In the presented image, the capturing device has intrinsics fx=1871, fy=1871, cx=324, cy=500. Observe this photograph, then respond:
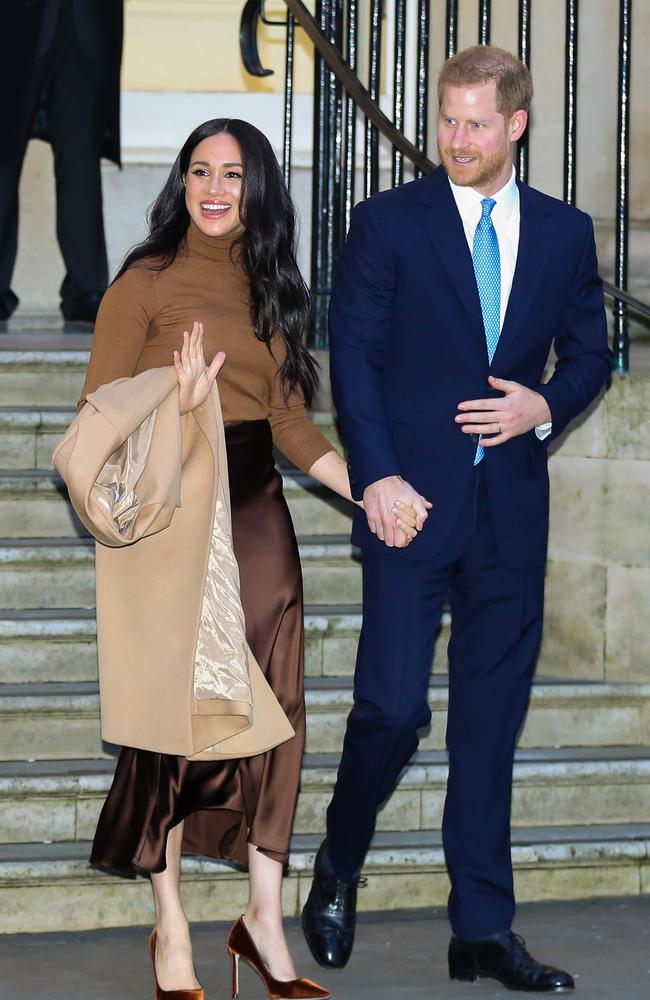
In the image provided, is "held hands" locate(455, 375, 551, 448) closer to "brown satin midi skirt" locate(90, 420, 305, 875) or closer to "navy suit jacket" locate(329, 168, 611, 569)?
"navy suit jacket" locate(329, 168, 611, 569)

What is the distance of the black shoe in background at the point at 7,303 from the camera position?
27.0ft

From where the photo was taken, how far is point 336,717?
5.41m

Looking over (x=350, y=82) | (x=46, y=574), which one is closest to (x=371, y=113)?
(x=350, y=82)

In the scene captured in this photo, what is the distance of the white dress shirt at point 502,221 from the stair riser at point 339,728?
1.48 m

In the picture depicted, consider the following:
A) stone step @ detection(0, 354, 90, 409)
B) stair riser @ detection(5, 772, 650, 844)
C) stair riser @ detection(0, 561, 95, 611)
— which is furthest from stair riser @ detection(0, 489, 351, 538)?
stair riser @ detection(5, 772, 650, 844)

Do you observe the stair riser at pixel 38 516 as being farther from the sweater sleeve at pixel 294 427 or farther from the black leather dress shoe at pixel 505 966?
the black leather dress shoe at pixel 505 966

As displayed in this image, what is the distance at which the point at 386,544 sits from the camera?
419 cm

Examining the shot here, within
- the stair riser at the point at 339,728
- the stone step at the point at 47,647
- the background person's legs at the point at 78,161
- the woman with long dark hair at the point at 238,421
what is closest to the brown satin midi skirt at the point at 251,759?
the woman with long dark hair at the point at 238,421

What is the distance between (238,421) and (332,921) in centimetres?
121

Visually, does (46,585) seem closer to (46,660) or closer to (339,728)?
(46,660)

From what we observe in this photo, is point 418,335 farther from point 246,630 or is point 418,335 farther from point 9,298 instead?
point 9,298

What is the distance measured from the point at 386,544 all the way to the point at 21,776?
4.48 feet

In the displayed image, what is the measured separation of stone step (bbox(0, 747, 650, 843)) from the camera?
194 inches

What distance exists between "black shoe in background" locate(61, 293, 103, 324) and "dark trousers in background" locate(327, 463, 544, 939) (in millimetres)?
4050
